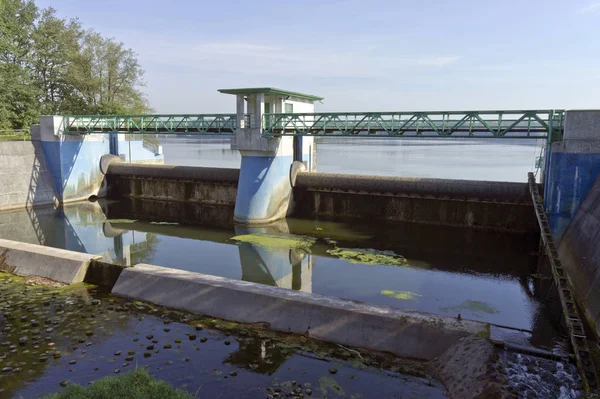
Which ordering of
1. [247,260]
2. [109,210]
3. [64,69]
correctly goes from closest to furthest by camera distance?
[247,260], [109,210], [64,69]

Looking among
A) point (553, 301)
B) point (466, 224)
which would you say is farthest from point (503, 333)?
point (466, 224)

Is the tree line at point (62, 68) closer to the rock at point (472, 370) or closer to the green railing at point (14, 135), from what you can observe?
the green railing at point (14, 135)

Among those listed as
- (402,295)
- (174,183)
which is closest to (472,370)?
(402,295)

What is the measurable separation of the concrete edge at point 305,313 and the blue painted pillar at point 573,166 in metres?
6.79

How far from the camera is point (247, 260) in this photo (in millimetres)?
16109

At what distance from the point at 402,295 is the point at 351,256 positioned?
3.92m

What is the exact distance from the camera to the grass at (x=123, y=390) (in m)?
5.74

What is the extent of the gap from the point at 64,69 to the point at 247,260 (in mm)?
29633

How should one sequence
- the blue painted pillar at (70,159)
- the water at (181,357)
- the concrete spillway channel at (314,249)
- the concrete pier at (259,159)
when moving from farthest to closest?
the blue painted pillar at (70,159) < the concrete pier at (259,159) < the concrete spillway channel at (314,249) < the water at (181,357)

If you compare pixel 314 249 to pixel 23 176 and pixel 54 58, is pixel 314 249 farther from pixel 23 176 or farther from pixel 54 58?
pixel 54 58

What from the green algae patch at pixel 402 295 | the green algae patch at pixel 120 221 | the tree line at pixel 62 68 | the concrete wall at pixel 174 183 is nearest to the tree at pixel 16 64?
the tree line at pixel 62 68

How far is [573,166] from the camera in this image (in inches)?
537

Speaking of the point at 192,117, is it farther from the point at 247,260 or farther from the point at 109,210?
the point at 247,260

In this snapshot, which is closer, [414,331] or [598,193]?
[414,331]
